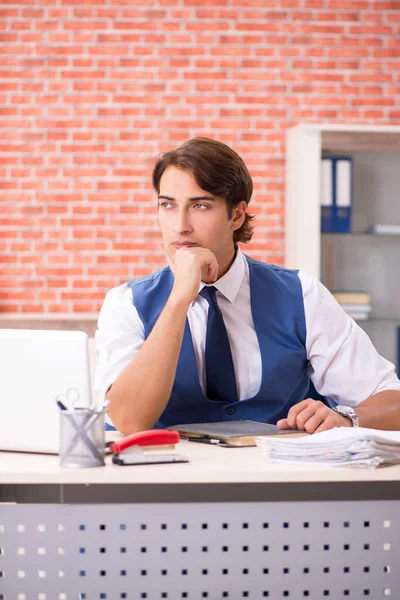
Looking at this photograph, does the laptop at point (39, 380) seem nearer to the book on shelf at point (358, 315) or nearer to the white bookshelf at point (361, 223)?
the white bookshelf at point (361, 223)

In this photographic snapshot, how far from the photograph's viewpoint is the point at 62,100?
3.93 metres

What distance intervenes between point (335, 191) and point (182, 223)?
2.00m

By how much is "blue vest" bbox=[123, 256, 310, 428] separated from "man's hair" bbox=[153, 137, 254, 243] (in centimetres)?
23

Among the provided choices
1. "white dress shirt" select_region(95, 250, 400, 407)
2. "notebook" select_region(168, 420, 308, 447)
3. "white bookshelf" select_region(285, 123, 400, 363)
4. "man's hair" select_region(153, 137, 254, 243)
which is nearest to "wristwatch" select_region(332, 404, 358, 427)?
"notebook" select_region(168, 420, 308, 447)

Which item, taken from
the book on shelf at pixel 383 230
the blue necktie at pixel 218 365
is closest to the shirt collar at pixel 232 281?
the blue necktie at pixel 218 365

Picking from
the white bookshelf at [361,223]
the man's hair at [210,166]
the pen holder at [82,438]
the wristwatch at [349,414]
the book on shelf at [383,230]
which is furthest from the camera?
the book on shelf at [383,230]

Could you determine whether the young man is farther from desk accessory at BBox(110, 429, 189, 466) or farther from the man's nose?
desk accessory at BBox(110, 429, 189, 466)

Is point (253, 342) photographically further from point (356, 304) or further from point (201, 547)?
point (356, 304)

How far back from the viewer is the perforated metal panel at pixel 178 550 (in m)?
1.31

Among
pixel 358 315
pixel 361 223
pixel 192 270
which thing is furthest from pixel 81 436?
pixel 361 223

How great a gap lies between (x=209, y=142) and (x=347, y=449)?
939mm

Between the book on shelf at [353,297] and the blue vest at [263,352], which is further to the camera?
the book on shelf at [353,297]

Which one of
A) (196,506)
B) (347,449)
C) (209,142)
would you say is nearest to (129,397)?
(196,506)

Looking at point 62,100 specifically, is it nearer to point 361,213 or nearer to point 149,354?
point 361,213
